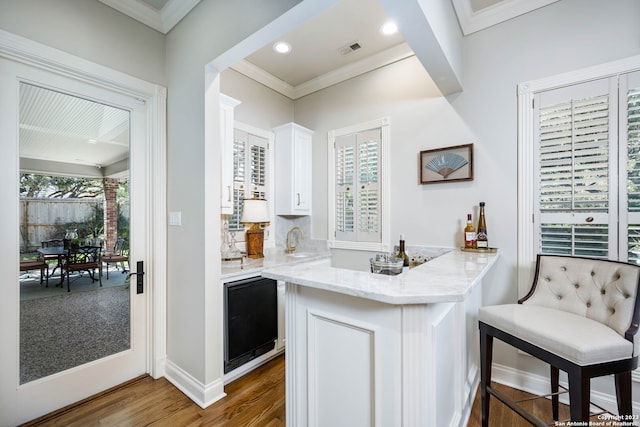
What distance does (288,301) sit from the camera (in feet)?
4.51

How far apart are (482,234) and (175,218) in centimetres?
247

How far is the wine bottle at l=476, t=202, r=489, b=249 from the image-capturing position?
2172mm

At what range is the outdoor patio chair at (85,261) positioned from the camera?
6.34ft

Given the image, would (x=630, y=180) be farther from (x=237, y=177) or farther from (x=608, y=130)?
(x=237, y=177)

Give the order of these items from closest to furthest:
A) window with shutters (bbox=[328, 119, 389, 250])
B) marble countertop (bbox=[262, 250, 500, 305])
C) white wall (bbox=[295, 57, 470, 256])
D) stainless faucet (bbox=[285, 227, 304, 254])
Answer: marble countertop (bbox=[262, 250, 500, 305]), white wall (bbox=[295, 57, 470, 256]), window with shutters (bbox=[328, 119, 389, 250]), stainless faucet (bbox=[285, 227, 304, 254])

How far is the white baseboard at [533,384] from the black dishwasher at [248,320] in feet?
6.21

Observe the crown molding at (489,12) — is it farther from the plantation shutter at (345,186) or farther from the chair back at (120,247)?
the chair back at (120,247)

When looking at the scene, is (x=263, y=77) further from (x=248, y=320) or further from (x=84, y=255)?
(x=248, y=320)

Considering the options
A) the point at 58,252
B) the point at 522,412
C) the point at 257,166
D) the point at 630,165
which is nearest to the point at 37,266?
the point at 58,252

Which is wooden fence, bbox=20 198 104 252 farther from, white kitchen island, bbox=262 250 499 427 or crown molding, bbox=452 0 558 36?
crown molding, bbox=452 0 558 36

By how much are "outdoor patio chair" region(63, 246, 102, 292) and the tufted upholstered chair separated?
2698mm

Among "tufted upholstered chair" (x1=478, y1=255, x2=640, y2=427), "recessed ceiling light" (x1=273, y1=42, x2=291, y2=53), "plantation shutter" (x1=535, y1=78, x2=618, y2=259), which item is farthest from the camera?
"recessed ceiling light" (x1=273, y1=42, x2=291, y2=53)

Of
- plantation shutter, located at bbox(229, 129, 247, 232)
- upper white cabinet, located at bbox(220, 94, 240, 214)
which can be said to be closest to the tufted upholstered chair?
upper white cabinet, located at bbox(220, 94, 240, 214)

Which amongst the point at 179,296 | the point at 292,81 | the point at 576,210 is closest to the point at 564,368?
the point at 576,210
